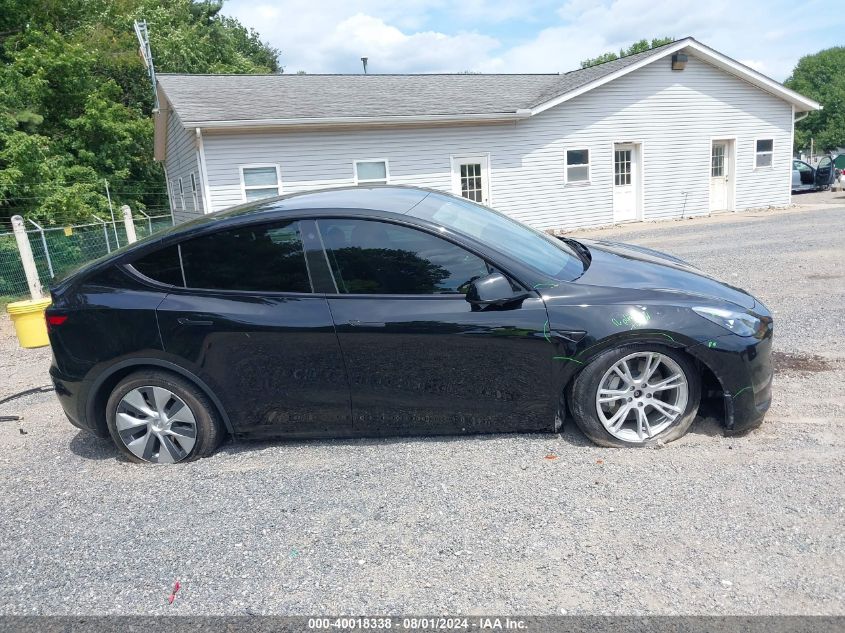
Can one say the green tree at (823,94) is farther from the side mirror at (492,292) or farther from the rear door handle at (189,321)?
the rear door handle at (189,321)

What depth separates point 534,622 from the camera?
7.82 ft

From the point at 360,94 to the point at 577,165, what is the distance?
6.31m

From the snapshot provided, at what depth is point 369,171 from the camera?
1591cm

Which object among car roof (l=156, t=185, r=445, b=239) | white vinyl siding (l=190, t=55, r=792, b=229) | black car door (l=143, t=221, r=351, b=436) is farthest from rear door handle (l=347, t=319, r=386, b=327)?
white vinyl siding (l=190, t=55, r=792, b=229)

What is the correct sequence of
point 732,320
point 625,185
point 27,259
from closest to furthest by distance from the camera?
point 732,320
point 27,259
point 625,185

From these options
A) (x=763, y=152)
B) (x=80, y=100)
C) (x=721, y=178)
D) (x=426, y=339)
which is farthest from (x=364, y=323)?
(x=80, y=100)

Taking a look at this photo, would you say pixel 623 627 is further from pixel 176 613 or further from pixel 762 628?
pixel 176 613

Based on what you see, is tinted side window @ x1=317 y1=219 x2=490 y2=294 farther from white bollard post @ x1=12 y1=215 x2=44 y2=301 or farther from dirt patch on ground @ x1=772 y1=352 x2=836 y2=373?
white bollard post @ x1=12 y1=215 x2=44 y2=301

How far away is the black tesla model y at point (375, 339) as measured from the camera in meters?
3.56

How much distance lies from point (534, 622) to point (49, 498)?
283 centimetres

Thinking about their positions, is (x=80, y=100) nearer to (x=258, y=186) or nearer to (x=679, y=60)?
(x=258, y=186)

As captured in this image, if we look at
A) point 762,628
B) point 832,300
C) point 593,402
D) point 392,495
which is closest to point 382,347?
point 392,495

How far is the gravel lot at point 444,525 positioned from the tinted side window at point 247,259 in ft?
3.52

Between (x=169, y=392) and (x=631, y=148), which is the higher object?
(x=631, y=148)
